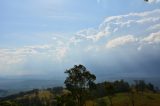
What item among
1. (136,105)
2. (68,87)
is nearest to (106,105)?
(136,105)

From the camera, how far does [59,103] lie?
110 meters

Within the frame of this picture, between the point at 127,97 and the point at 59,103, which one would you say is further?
the point at 127,97

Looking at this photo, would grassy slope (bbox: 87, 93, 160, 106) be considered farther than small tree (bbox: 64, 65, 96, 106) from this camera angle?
Yes

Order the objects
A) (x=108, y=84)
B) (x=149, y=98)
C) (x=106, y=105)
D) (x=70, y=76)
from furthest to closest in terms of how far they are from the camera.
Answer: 1. (x=149, y=98)
2. (x=106, y=105)
3. (x=108, y=84)
4. (x=70, y=76)

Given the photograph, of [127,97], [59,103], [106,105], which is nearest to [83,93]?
[59,103]

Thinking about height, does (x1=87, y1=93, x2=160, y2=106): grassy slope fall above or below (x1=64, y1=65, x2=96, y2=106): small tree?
below

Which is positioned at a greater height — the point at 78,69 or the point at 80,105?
the point at 78,69

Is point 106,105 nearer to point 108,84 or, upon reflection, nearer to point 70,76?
point 108,84

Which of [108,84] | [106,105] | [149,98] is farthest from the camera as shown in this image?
[149,98]

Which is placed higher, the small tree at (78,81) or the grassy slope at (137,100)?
the small tree at (78,81)

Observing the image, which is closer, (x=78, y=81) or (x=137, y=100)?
(x=78, y=81)

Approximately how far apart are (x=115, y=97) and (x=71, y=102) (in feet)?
302

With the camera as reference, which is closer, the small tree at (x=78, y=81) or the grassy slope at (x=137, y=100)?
the small tree at (x=78, y=81)

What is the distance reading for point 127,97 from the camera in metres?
195
